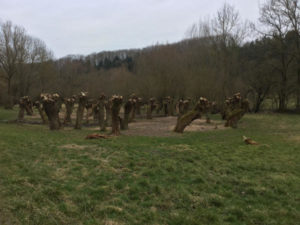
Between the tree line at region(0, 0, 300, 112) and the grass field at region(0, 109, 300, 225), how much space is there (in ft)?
75.7

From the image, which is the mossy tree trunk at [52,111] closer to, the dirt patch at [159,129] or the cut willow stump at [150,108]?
the dirt patch at [159,129]

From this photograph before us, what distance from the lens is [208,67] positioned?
101 ft

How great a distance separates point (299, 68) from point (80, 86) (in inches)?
1459

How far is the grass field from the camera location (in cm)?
354

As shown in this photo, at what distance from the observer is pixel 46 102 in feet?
47.6

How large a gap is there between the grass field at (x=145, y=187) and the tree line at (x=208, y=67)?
23065 millimetres

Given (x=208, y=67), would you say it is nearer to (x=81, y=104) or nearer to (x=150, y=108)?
(x=150, y=108)

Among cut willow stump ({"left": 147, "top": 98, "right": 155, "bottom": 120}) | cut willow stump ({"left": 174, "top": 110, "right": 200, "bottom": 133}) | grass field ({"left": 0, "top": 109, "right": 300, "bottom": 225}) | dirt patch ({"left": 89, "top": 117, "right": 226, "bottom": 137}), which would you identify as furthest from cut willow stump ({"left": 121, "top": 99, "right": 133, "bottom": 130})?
cut willow stump ({"left": 147, "top": 98, "right": 155, "bottom": 120})

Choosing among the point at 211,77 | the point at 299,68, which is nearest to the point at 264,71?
the point at 299,68

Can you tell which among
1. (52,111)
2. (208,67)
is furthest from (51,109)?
(208,67)

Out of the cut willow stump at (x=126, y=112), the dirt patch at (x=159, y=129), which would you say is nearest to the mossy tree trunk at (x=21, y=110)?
the dirt patch at (x=159, y=129)

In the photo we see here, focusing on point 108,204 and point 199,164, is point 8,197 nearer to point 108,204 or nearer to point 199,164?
point 108,204

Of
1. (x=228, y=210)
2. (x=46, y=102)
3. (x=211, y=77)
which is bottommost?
(x=228, y=210)

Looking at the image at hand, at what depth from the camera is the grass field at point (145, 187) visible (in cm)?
354
